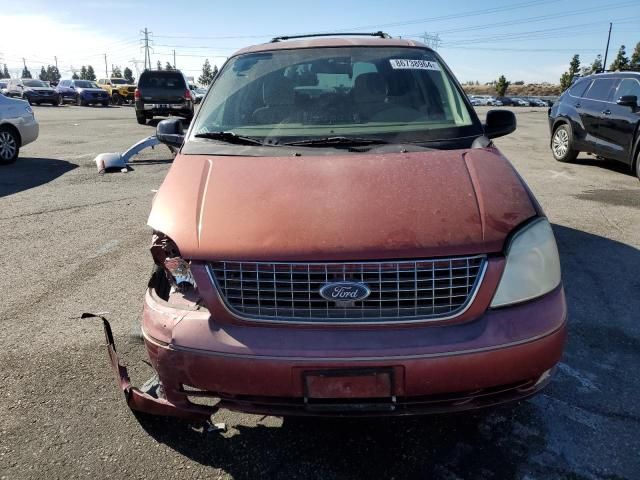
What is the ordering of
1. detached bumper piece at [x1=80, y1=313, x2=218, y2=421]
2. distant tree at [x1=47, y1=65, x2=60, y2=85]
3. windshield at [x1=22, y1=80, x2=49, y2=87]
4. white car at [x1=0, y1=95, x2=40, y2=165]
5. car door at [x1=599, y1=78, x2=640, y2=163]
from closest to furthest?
detached bumper piece at [x1=80, y1=313, x2=218, y2=421] < car door at [x1=599, y1=78, x2=640, y2=163] < white car at [x1=0, y1=95, x2=40, y2=165] < windshield at [x1=22, y1=80, x2=49, y2=87] < distant tree at [x1=47, y1=65, x2=60, y2=85]

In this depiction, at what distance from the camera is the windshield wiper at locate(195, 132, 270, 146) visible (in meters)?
2.99

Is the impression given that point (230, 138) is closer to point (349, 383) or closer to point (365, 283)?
point (365, 283)

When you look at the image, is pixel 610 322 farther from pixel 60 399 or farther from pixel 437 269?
pixel 60 399

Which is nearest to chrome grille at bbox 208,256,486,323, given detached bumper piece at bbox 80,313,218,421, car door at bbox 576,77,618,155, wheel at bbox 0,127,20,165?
detached bumper piece at bbox 80,313,218,421

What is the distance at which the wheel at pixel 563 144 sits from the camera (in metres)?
10.7

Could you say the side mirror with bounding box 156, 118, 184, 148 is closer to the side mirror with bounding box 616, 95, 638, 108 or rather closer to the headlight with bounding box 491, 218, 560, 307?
the headlight with bounding box 491, 218, 560, 307

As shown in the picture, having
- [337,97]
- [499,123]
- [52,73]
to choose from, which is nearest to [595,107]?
[499,123]

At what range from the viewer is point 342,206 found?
2.28 metres

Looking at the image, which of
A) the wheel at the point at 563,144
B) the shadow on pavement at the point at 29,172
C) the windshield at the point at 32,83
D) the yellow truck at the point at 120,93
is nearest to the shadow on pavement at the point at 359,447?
the shadow on pavement at the point at 29,172

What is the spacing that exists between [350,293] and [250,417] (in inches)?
41.5

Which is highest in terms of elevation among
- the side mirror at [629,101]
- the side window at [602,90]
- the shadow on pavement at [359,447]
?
the side window at [602,90]

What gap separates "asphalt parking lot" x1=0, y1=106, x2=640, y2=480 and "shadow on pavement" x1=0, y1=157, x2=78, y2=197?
3.49m

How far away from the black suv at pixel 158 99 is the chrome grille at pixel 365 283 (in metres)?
16.2

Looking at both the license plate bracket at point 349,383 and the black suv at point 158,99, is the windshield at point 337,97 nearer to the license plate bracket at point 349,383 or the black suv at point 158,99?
the license plate bracket at point 349,383
